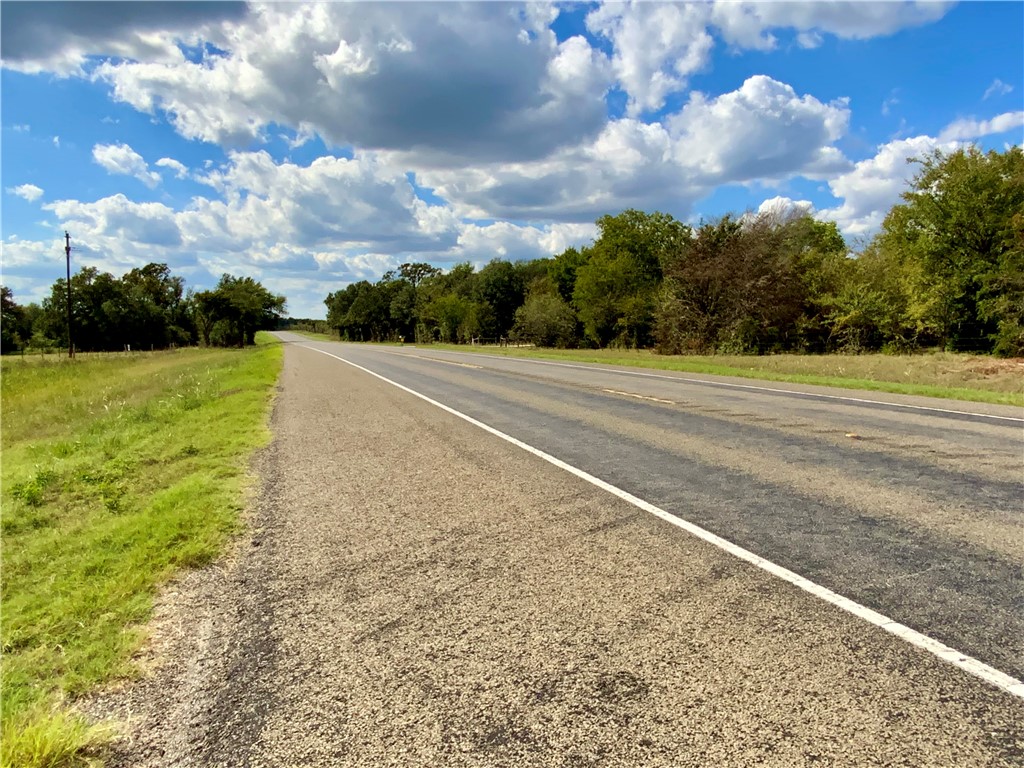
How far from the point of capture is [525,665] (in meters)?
2.98

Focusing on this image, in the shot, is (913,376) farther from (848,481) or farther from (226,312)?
(226,312)

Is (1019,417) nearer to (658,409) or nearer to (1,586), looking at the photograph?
(658,409)

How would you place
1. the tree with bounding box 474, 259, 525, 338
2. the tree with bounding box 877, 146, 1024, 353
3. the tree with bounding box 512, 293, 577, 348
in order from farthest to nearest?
the tree with bounding box 474, 259, 525, 338 → the tree with bounding box 512, 293, 577, 348 → the tree with bounding box 877, 146, 1024, 353

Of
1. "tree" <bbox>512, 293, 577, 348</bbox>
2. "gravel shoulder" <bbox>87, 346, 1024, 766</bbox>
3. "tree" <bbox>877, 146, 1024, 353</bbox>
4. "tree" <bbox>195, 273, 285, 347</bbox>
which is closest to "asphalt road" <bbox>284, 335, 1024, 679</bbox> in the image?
"gravel shoulder" <bbox>87, 346, 1024, 766</bbox>

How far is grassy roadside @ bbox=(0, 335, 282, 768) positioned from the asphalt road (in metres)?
3.95

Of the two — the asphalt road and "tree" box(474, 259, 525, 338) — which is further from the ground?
"tree" box(474, 259, 525, 338)

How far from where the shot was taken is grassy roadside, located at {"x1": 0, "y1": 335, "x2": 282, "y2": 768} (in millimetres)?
2859

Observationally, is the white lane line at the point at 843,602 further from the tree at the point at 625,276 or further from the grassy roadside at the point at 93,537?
the tree at the point at 625,276


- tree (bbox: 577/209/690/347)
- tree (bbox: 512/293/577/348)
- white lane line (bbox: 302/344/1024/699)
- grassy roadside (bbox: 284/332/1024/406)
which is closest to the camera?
white lane line (bbox: 302/344/1024/699)

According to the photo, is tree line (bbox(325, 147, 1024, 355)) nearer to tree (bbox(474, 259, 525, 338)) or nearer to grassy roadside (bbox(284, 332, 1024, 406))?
grassy roadside (bbox(284, 332, 1024, 406))

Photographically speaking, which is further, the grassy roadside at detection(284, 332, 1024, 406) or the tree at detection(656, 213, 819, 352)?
the tree at detection(656, 213, 819, 352)

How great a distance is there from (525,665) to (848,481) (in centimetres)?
473

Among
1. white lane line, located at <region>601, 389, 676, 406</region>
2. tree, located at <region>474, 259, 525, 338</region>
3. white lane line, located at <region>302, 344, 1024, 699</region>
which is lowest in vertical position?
white lane line, located at <region>302, 344, 1024, 699</region>

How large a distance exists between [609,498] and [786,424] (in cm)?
535
